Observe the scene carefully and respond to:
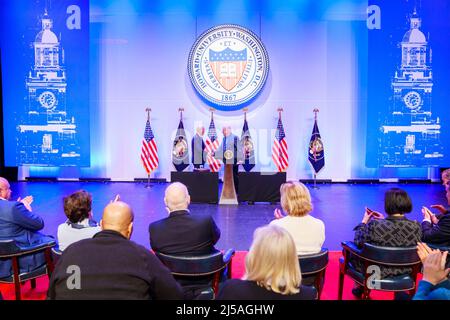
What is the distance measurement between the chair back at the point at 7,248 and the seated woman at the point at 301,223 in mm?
1792

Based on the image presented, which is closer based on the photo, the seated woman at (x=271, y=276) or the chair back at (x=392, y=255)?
the seated woman at (x=271, y=276)

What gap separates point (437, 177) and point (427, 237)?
7.48m

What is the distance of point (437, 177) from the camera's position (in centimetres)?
999

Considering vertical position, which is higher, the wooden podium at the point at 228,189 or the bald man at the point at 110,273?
the bald man at the point at 110,273

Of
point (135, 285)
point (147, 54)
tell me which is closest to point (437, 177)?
point (147, 54)

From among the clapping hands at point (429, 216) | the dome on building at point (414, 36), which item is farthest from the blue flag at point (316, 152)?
the clapping hands at point (429, 216)

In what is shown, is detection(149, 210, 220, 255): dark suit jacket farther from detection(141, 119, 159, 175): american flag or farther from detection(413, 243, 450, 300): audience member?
detection(141, 119, 159, 175): american flag

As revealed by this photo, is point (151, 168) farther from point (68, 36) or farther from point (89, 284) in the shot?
point (89, 284)

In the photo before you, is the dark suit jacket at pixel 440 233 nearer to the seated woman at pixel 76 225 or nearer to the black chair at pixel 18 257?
the seated woman at pixel 76 225

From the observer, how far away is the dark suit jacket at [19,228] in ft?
10.8

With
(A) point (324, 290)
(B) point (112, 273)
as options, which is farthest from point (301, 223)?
(B) point (112, 273)

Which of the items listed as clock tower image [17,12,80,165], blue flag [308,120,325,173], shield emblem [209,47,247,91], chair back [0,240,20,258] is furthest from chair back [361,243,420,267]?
clock tower image [17,12,80,165]

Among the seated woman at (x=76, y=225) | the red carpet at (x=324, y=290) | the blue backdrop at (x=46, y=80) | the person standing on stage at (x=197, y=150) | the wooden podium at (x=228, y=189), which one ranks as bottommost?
the red carpet at (x=324, y=290)

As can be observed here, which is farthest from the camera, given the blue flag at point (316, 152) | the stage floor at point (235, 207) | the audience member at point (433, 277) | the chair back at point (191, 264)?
the blue flag at point (316, 152)
